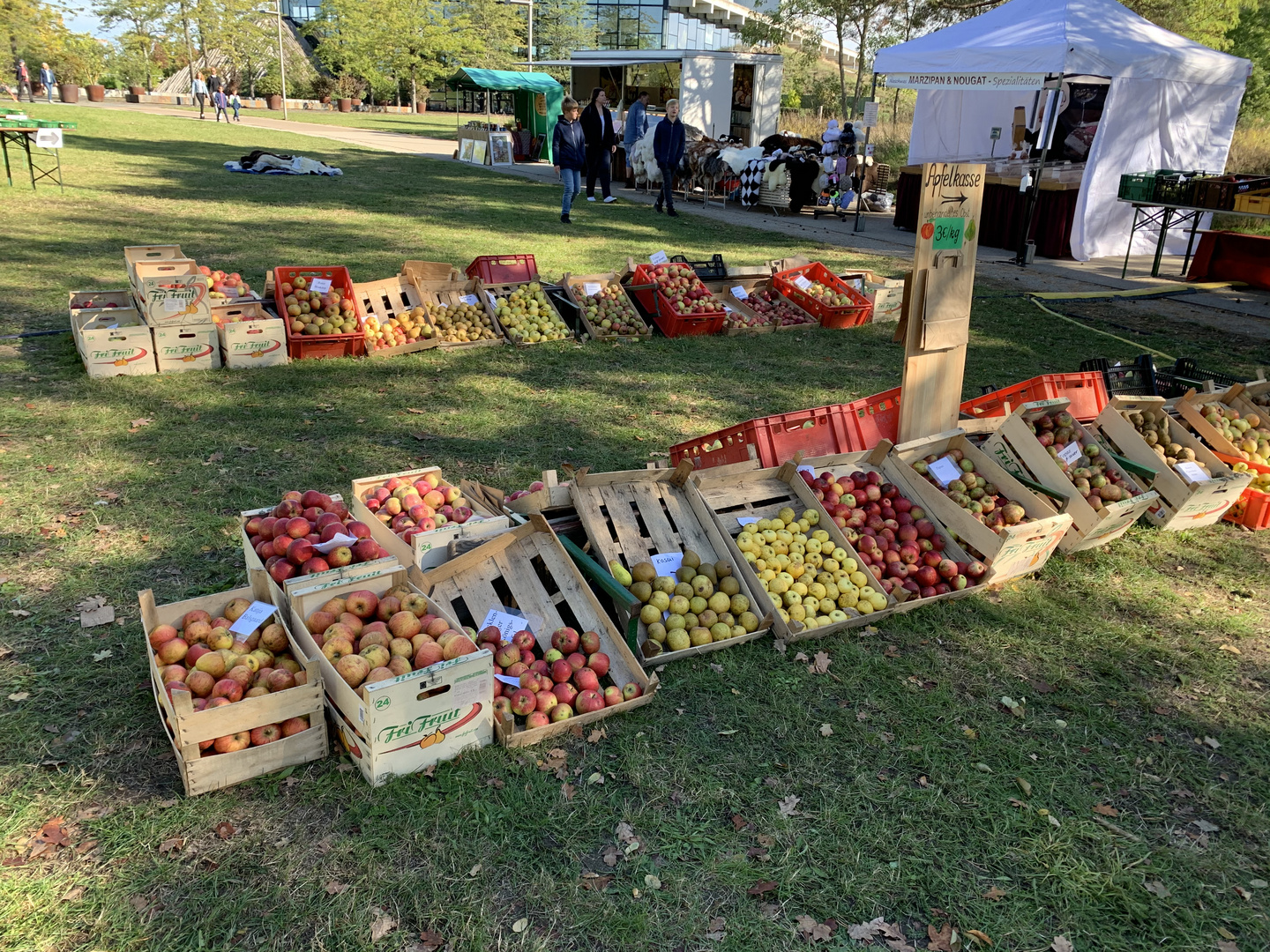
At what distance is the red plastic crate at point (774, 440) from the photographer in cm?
514

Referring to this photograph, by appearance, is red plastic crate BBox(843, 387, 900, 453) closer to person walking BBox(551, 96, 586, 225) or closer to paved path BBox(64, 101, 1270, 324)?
paved path BBox(64, 101, 1270, 324)

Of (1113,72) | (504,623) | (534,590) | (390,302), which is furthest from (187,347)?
(1113,72)

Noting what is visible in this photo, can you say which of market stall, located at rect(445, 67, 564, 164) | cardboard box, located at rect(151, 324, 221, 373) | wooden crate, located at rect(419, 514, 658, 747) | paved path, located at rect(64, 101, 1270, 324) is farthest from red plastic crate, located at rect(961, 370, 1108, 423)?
market stall, located at rect(445, 67, 564, 164)

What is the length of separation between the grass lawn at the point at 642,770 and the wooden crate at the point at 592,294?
2.40m

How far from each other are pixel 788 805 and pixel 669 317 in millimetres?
6764

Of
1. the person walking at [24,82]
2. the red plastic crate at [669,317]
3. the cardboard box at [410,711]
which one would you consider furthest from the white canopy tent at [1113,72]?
the person walking at [24,82]

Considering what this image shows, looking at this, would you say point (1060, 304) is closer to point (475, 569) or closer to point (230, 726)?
point (475, 569)

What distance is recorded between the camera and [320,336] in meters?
7.70

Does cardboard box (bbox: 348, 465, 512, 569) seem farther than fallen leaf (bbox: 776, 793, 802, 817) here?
Yes

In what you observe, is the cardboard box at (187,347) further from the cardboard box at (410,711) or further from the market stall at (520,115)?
the market stall at (520,115)

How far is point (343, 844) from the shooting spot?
9.52 feet

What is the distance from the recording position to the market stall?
28.1 meters

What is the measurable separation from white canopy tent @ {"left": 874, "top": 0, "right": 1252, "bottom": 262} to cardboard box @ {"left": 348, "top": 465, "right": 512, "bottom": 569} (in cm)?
1233

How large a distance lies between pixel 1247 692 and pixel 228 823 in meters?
4.43
